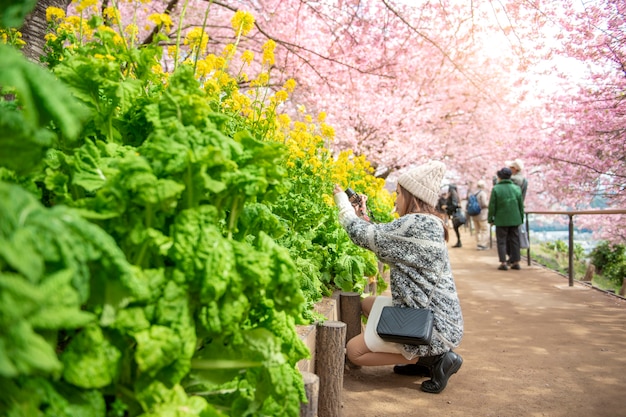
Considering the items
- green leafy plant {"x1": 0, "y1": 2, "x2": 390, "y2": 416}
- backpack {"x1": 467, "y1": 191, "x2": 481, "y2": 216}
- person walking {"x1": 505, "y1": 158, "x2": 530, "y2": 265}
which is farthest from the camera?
backpack {"x1": 467, "y1": 191, "x2": 481, "y2": 216}

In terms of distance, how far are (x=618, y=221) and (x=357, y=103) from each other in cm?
662

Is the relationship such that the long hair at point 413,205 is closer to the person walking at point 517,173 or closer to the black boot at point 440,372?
the black boot at point 440,372

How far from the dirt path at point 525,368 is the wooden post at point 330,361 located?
409 millimetres

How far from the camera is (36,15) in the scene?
13.7ft

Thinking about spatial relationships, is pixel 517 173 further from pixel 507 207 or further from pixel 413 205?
pixel 413 205

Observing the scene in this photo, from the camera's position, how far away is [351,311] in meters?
4.03

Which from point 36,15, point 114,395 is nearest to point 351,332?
point 114,395

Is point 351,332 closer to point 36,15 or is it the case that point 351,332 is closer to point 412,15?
point 36,15

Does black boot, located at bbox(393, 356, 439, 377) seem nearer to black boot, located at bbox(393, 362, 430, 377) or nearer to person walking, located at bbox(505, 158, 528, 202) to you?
black boot, located at bbox(393, 362, 430, 377)

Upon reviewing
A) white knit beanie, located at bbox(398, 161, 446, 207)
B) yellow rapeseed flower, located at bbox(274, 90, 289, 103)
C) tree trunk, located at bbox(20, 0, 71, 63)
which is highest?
tree trunk, located at bbox(20, 0, 71, 63)

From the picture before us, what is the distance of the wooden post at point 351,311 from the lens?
400 cm

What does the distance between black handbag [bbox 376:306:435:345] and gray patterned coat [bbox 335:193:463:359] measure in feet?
0.39

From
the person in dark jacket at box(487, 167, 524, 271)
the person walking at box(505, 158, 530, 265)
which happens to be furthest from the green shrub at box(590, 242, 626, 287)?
the person in dark jacket at box(487, 167, 524, 271)

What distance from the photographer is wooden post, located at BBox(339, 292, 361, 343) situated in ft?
13.1
